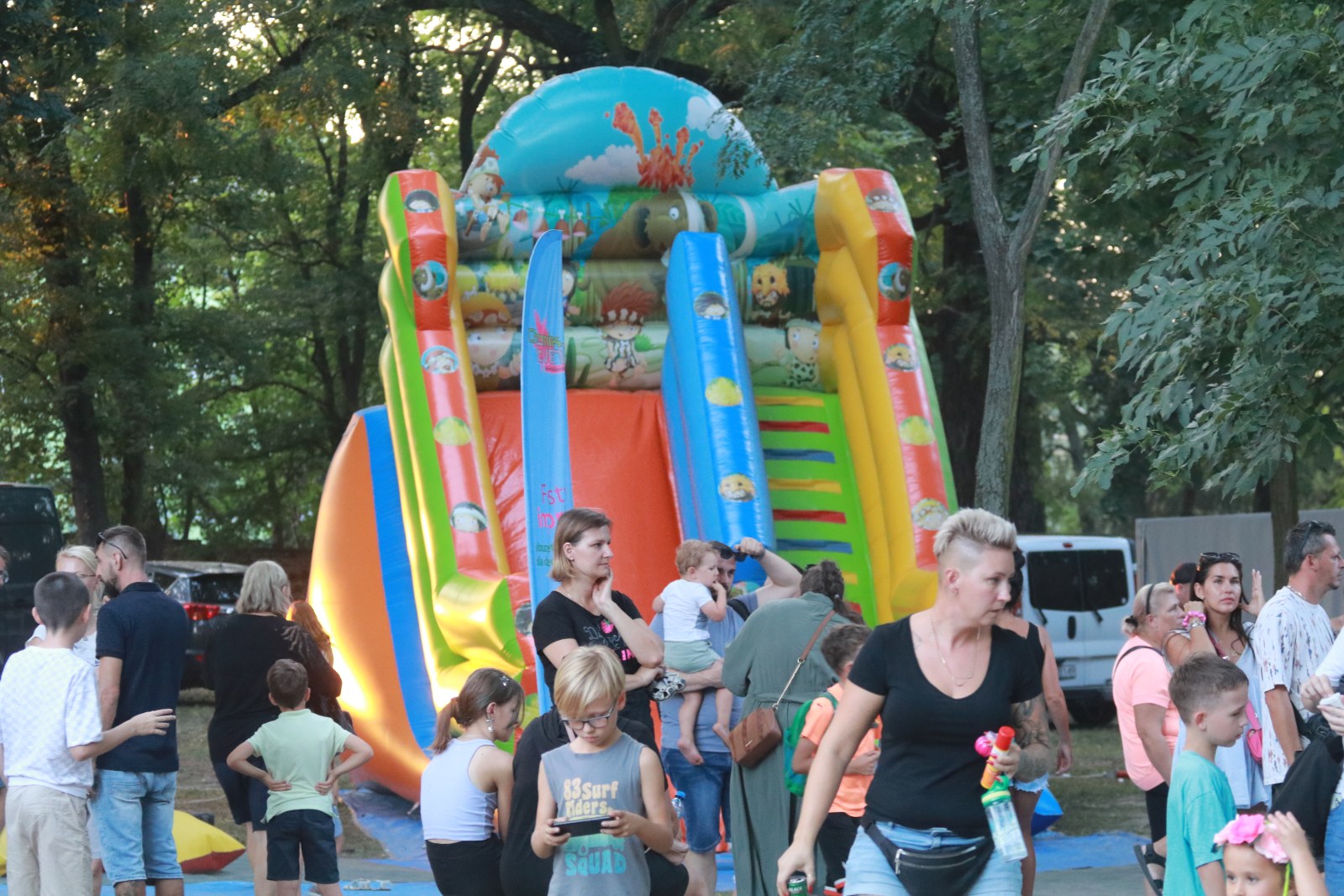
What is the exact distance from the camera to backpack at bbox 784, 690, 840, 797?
233 inches

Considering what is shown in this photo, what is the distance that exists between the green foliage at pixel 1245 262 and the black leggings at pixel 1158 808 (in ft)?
4.11

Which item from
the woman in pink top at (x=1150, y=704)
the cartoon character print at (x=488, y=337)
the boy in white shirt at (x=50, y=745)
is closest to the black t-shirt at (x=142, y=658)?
the boy in white shirt at (x=50, y=745)

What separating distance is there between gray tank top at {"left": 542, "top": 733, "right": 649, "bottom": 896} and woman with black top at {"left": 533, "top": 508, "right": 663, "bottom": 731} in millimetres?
650

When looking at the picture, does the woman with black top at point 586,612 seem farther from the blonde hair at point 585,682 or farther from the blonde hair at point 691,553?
the blonde hair at point 691,553

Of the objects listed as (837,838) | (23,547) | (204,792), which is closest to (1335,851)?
(837,838)

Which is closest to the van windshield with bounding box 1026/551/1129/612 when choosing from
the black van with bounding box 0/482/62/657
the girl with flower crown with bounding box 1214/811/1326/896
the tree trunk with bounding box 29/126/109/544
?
the black van with bounding box 0/482/62/657

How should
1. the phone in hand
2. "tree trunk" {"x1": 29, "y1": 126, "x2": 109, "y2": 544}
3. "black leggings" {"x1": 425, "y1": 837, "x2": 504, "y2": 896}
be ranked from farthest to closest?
"tree trunk" {"x1": 29, "y1": 126, "x2": 109, "y2": 544}, "black leggings" {"x1": 425, "y1": 837, "x2": 504, "y2": 896}, the phone in hand

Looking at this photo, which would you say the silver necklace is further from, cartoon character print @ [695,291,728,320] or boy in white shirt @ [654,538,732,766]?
cartoon character print @ [695,291,728,320]

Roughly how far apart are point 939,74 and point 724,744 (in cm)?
1029

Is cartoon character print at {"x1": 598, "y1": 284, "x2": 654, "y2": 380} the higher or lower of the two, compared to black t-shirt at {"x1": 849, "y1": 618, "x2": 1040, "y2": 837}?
higher

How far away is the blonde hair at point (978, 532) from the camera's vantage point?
13.7 ft

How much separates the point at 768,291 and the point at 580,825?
801cm

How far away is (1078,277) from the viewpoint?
Result: 62.1 feet

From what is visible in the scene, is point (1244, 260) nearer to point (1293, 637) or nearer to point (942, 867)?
point (1293, 637)
